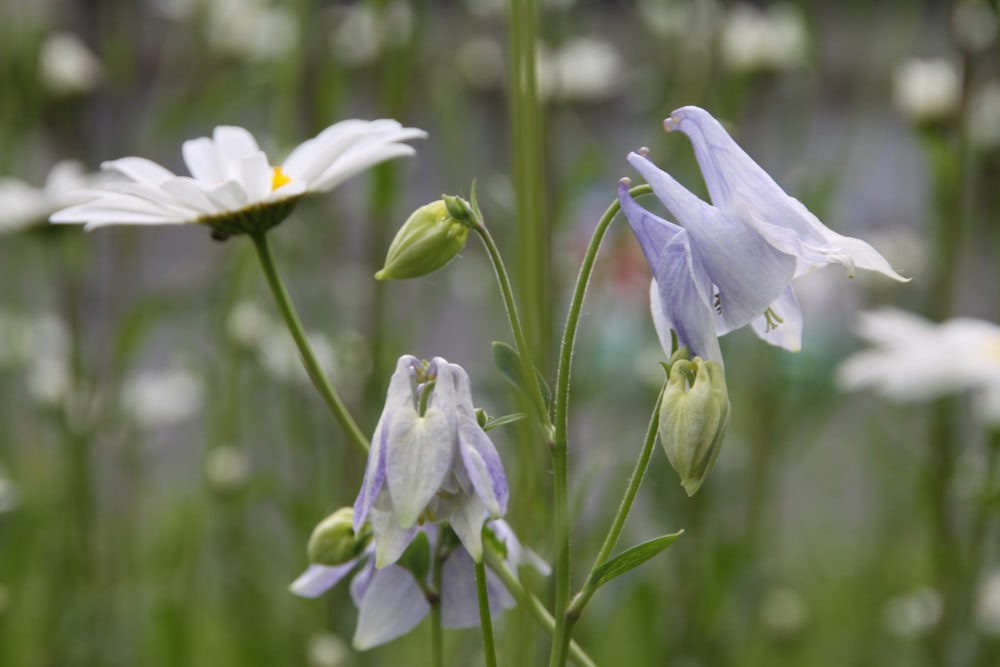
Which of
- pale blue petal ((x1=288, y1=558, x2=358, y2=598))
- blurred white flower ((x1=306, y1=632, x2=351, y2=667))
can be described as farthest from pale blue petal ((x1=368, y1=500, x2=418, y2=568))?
blurred white flower ((x1=306, y1=632, x2=351, y2=667))

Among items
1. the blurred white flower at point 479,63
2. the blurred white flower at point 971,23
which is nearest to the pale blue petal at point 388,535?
the blurred white flower at point 971,23

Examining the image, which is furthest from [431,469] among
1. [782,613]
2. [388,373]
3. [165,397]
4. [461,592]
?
[165,397]

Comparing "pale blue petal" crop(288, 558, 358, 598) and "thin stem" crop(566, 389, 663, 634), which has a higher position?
"thin stem" crop(566, 389, 663, 634)

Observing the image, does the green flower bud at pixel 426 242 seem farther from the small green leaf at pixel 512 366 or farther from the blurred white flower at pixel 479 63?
the blurred white flower at pixel 479 63

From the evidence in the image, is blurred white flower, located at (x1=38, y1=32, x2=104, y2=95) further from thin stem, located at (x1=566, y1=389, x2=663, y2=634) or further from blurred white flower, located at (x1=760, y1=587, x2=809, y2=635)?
thin stem, located at (x1=566, y1=389, x2=663, y2=634)

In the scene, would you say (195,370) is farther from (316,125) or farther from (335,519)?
(335,519)

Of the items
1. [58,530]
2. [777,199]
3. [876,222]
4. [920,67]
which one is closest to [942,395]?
[920,67]
